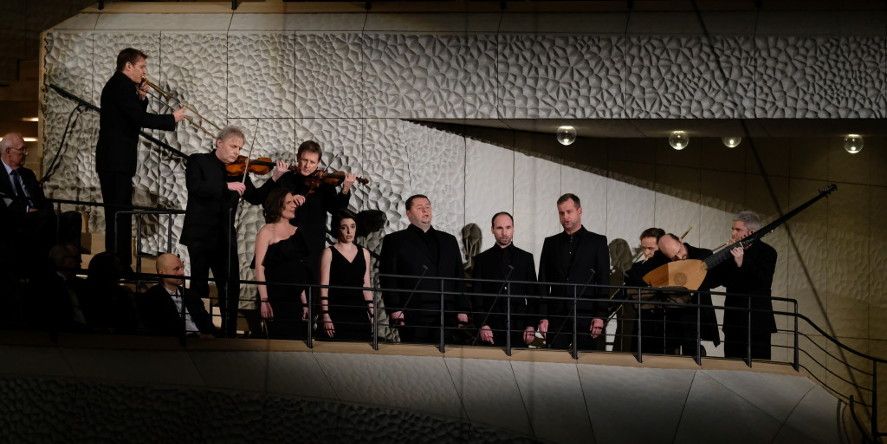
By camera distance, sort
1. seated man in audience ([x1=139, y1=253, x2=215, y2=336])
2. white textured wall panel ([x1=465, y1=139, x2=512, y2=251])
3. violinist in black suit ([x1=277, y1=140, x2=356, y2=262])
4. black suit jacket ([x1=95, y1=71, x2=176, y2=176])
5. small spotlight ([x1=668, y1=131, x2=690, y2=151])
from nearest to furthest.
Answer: seated man in audience ([x1=139, y1=253, x2=215, y2=336]), black suit jacket ([x1=95, y1=71, x2=176, y2=176]), violinist in black suit ([x1=277, y1=140, x2=356, y2=262]), small spotlight ([x1=668, y1=131, x2=690, y2=151]), white textured wall panel ([x1=465, y1=139, x2=512, y2=251])

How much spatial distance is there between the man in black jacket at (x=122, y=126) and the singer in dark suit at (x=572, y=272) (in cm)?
284

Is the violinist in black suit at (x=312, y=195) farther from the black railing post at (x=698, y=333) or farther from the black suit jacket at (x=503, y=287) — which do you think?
the black railing post at (x=698, y=333)

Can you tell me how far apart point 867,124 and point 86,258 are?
20.9 ft

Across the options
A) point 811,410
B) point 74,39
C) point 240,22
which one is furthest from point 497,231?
point 74,39

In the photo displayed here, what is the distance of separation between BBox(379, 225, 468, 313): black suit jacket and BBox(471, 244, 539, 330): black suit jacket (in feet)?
0.61

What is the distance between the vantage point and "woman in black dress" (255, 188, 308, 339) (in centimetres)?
1075

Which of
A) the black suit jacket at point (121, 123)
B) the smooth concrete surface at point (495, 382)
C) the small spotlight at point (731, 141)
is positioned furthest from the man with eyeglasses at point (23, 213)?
the small spotlight at point (731, 141)

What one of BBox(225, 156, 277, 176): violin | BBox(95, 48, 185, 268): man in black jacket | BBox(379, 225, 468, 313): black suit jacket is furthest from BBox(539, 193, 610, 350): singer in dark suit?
BBox(95, 48, 185, 268): man in black jacket

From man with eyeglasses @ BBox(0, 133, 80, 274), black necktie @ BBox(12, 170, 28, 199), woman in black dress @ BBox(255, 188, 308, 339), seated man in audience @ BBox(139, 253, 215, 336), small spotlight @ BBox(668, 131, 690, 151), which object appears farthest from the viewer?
small spotlight @ BBox(668, 131, 690, 151)

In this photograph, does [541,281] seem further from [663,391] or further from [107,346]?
[107,346]

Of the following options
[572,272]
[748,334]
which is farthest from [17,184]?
[748,334]

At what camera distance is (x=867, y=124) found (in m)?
13.0

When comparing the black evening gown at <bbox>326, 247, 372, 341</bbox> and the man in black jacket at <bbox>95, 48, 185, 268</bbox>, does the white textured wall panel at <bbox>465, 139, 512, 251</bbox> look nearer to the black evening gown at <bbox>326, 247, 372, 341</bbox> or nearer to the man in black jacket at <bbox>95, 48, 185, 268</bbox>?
the black evening gown at <bbox>326, 247, 372, 341</bbox>

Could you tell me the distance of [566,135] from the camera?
508 inches
